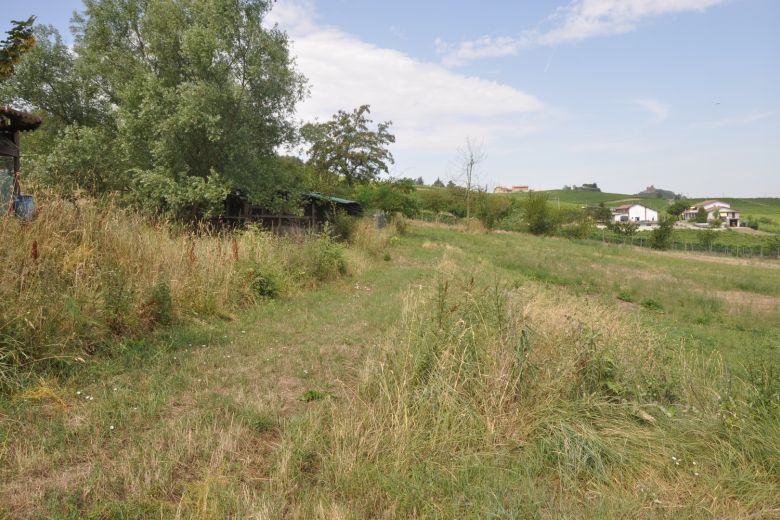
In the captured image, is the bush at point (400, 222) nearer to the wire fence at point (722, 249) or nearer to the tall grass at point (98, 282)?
the tall grass at point (98, 282)

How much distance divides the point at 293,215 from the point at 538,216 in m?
36.0

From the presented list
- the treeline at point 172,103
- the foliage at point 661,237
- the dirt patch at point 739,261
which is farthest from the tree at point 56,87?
the foliage at point 661,237

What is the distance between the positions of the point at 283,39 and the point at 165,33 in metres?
4.18

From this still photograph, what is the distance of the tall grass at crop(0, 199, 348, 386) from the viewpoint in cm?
400

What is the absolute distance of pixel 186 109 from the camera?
13.1 meters

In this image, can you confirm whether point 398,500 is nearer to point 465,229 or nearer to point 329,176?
point 329,176

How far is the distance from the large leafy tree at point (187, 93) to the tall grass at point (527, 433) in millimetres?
11552

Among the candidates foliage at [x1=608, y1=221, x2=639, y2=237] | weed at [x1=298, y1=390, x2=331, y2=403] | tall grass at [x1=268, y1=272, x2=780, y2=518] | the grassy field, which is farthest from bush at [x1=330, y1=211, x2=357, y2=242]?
foliage at [x1=608, y1=221, x2=639, y2=237]

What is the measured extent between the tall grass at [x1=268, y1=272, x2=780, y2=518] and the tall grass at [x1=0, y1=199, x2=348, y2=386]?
266 centimetres

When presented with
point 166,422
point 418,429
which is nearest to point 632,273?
point 418,429

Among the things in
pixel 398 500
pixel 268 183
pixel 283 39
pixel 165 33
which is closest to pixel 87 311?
pixel 398 500

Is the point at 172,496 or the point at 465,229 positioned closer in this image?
the point at 172,496

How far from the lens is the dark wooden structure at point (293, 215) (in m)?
16.8

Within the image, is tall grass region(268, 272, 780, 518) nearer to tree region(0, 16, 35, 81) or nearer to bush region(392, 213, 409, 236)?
tree region(0, 16, 35, 81)
